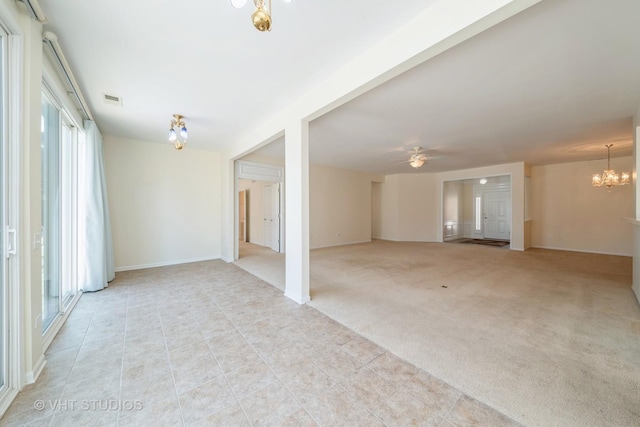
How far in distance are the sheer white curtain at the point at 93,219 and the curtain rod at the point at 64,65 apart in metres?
0.51

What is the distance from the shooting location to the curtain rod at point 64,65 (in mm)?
1937

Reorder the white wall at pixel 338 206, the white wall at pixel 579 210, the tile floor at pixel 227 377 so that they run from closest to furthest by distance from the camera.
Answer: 1. the tile floor at pixel 227 377
2. the white wall at pixel 579 210
3. the white wall at pixel 338 206

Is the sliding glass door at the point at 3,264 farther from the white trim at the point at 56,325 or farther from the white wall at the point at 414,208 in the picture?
the white wall at the point at 414,208

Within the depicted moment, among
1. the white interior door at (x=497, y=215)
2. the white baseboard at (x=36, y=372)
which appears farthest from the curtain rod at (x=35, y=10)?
the white interior door at (x=497, y=215)

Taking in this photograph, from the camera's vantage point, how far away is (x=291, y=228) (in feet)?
10.8

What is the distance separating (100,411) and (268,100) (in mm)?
3303

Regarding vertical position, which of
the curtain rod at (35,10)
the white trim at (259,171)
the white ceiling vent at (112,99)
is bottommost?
the white trim at (259,171)

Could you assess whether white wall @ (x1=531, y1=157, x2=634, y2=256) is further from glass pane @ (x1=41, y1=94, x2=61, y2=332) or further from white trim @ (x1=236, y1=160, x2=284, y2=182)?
glass pane @ (x1=41, y1=94, x2=61, y2=332)

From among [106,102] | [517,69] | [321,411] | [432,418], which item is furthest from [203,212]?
[517,69]

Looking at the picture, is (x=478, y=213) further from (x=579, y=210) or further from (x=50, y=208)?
(x=50, y=208)

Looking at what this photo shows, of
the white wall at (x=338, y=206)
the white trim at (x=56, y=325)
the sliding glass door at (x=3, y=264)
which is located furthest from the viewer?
the white wall at (x=338, y=206)

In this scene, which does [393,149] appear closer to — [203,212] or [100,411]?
[203,212]

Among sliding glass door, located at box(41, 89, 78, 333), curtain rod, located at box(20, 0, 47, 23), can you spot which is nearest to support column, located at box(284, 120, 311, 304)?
curtain rod, located at box(20, 0, 47, 23)

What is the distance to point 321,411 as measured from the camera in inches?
57.5
